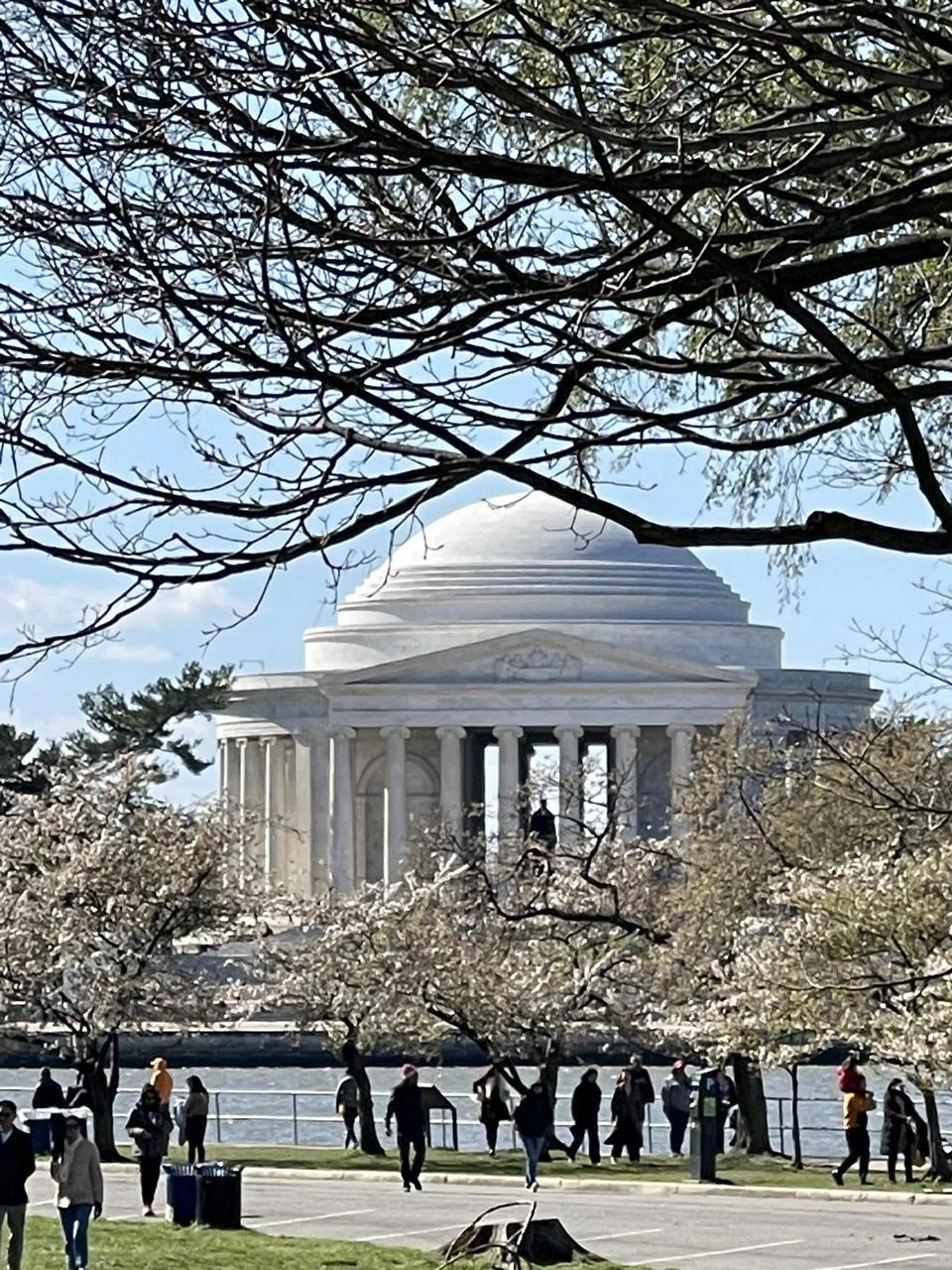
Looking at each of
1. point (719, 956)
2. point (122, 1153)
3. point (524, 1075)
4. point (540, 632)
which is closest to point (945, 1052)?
point (719, 956)

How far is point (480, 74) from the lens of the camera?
1020cm

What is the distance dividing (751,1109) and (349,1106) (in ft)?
19.9

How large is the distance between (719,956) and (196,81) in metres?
35.7

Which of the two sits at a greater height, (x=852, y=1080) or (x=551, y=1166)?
(x=852, y=1080)

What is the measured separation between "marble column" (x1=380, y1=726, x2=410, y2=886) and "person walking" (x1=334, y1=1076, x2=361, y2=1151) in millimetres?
67099

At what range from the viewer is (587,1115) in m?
41.2

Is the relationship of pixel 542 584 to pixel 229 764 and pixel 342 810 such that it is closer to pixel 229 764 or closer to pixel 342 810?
pixel 342 810

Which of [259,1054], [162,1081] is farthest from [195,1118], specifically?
[259,1054]

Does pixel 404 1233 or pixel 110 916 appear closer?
pixel 404 1233

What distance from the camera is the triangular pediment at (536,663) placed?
114 metres

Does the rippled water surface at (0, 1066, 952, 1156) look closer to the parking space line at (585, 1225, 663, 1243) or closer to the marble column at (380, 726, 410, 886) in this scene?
the parking space line at (585, 1225, 663, 1243)

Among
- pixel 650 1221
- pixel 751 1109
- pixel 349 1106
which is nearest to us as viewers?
pixel 650 1221

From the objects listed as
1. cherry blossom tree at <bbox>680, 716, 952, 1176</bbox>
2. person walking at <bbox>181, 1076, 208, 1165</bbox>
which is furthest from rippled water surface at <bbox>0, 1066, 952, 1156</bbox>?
person walking at <bbox>181, 1076, 208, 1165</bbox>

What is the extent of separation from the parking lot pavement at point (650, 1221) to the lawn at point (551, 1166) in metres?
2.20
